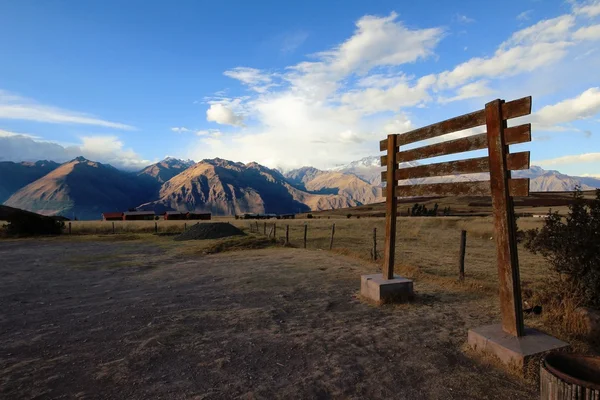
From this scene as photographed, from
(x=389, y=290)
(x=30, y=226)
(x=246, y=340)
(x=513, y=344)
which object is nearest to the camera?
(x=513, y=344)

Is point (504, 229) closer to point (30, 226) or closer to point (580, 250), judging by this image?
point (580, 250)

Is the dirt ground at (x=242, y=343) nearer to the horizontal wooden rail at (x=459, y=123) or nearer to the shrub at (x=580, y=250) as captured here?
the shrub at (x=580, y=250)

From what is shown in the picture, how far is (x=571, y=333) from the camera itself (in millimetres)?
5738

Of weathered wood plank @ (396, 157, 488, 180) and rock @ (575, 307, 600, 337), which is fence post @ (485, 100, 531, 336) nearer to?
weathered wood plank @ (396, 157, 488, 180)

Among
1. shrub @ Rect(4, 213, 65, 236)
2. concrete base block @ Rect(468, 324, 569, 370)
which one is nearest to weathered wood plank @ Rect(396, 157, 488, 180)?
concrete base block @ Rect(468, 324, 569, 370)

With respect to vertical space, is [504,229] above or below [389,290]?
above

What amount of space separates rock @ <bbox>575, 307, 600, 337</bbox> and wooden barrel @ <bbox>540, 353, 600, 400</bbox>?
291 centimetres

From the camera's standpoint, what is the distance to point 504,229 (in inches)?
201

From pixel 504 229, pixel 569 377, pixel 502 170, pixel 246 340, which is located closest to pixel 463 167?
pixel 502 170

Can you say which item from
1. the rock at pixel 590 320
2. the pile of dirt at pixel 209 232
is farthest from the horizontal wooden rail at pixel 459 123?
the pile of dirt at pixel 209 232

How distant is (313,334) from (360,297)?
270 centimetres

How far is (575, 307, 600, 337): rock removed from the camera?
18.1 ft

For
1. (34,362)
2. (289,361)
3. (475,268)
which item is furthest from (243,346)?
(475,268)

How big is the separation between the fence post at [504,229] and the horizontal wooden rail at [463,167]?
14 centimetres
